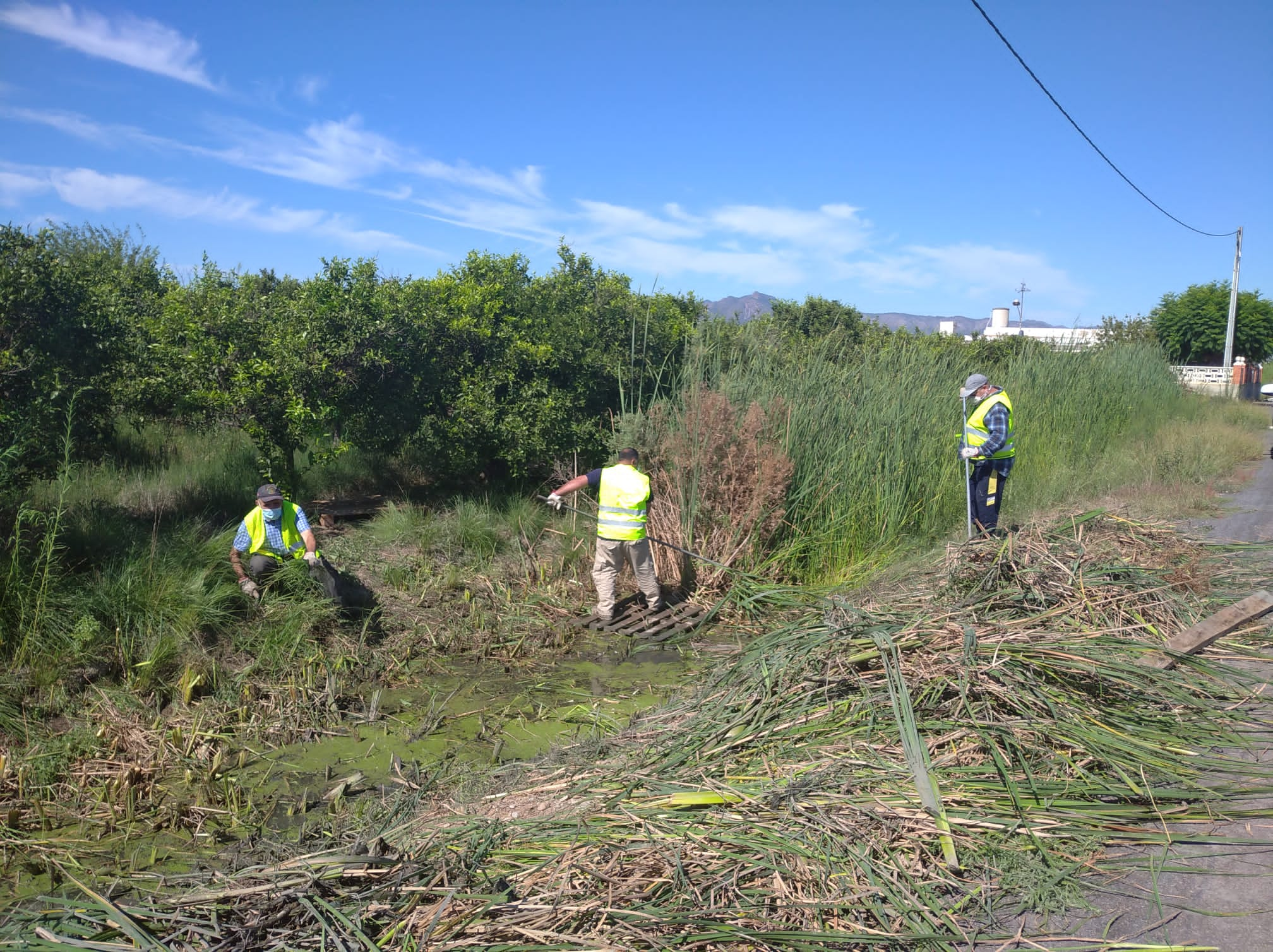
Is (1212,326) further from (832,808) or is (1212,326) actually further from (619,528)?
(832,808)

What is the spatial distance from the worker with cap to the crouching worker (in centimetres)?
571

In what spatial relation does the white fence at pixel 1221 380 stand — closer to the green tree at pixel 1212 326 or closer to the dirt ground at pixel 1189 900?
the green tree at pixel 1212 326

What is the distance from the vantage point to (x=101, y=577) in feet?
20.1

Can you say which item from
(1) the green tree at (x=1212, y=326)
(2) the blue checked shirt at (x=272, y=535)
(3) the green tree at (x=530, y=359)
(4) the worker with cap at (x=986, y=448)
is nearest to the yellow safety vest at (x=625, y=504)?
(3) the green tree at (x=530, y=359)

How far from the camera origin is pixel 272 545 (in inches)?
269

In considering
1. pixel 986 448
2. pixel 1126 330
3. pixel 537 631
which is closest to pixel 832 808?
pixel 537 631

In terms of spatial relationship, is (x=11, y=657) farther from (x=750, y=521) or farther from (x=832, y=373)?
(x=832, y=373)

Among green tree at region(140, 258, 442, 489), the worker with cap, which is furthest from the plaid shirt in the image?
green tree at region(140, 258, 442, 489)

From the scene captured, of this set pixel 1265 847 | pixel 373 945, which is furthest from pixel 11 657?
pixel 1265 847

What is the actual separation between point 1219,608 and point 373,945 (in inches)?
218

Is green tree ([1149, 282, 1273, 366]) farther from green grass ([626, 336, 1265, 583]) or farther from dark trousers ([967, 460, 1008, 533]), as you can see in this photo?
dark trousers ([967, 460, 1008, 533])

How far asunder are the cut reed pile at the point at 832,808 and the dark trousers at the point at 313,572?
9.30 ft

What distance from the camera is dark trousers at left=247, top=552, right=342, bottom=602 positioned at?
6660 mm

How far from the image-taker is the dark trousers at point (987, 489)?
870 centimetres
